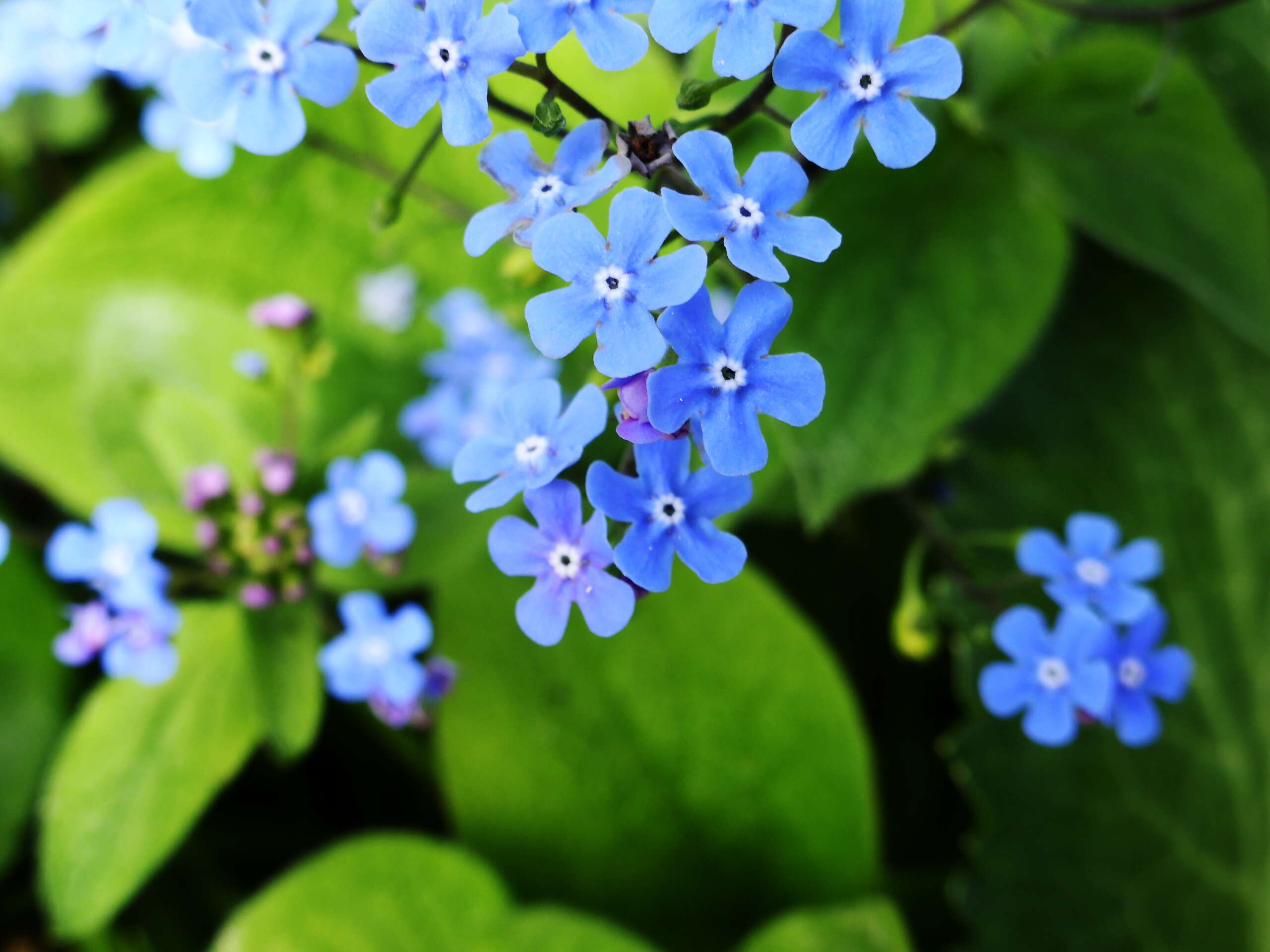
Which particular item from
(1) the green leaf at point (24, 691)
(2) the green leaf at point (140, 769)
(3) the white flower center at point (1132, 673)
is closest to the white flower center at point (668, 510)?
(3) the white flower center at point (1132, 673)

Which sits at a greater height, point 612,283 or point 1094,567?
point 612,283

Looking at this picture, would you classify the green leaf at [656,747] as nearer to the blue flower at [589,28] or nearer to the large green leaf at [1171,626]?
the large green leaf at [1171,626]

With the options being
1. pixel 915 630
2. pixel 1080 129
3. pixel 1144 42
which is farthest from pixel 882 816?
pixel 1144 42

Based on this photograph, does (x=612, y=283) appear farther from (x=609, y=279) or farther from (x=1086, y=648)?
(x=1086, y=648)

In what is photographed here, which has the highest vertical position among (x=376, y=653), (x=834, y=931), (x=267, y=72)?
(x=267, y=72)

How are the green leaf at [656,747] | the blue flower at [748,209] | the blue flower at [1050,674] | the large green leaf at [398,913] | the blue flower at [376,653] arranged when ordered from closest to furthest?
the blue flower at [748,209]
the blue flower at [1050,674]
the blue flower at [376,653]
the large green leaf at [398,913]
the green leaf at [656,747]

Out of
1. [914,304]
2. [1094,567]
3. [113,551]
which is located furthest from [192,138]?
[1094,567]
